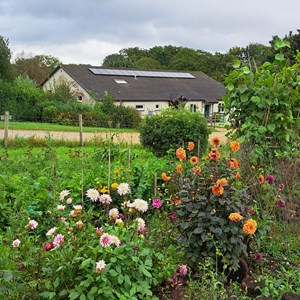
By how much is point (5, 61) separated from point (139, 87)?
11683 millimetres

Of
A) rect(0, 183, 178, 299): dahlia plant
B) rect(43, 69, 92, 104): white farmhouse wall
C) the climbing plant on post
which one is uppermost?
rect(43, 69, 92, 104): white farmhouse wall

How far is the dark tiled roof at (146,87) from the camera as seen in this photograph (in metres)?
31.2

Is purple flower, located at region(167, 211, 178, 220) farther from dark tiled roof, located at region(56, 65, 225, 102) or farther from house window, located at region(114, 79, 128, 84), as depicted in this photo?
house window, located at region(114, 79, 128, 84)

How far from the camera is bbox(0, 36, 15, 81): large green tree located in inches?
1016

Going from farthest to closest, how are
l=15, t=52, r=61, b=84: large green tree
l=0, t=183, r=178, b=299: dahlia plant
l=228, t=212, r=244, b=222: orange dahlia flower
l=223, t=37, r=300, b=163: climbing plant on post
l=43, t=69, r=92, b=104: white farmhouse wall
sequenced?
l=15, t=52, r=61, b=84: large green tree
l=43, t=69, r=92, b=104: white farmhouse wall
l=223, t=37, r=300, b=163: climbing plant on post
l=228, t=212, r=244, b=222: orange dahlia flower
l=0, t=183, r=178, b=299: dahlia plant

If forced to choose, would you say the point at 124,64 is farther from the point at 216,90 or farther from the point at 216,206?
the point at 216,206

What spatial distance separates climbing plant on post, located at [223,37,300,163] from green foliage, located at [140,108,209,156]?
246 inches

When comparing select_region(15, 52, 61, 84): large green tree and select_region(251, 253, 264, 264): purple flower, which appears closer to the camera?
select_region(251, 253, 264, 264): purple flower

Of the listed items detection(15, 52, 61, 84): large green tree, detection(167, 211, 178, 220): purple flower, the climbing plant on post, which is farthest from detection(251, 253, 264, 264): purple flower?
detection(15, 52, 61, 84): large green tree

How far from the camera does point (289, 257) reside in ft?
11.2

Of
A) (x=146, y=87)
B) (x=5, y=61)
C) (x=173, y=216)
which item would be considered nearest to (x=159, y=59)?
(x=146, y=87)

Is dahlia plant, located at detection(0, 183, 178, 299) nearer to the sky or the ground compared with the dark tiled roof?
nearer to the ground

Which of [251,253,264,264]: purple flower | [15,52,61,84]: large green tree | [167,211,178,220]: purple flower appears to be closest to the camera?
[251,253,264,264]: purple flower

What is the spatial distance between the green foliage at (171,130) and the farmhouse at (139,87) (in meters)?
15.9
